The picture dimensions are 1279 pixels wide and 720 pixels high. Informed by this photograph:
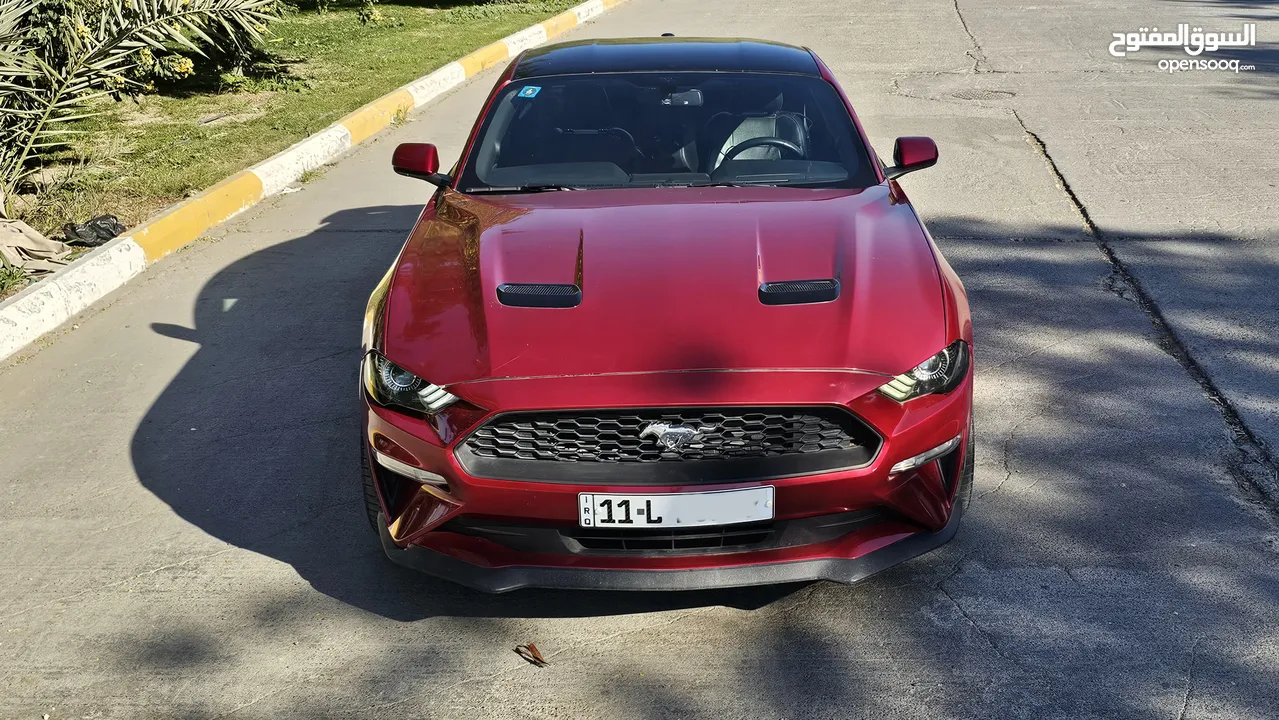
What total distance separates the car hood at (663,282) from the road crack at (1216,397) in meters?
1.40

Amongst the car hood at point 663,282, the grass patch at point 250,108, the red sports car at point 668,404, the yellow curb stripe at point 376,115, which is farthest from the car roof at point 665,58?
the yellow curb stripe at point 376,115

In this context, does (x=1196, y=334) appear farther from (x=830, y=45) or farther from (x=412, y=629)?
(x=830, y=45)

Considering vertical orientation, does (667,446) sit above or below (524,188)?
below

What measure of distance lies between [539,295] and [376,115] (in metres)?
7.41

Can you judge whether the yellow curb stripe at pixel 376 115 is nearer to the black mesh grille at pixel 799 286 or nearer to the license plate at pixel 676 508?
the black mesh grille at pixel 799 286

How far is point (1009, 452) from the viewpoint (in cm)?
443

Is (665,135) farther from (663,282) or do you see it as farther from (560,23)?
(560,23)

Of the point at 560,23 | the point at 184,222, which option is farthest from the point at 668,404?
the point at 560,23

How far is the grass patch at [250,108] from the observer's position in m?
8.12

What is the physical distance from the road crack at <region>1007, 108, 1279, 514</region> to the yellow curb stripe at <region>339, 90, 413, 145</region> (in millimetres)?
5728

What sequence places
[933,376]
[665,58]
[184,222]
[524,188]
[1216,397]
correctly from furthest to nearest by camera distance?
[184,222] → [665,58] → [1216,397] → [524,188] → [933,376]

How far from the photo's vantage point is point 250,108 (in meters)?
11.0

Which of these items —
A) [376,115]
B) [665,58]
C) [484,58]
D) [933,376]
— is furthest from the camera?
[484,58]

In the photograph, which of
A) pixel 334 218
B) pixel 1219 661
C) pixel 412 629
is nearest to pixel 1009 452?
pixel 1219 661
